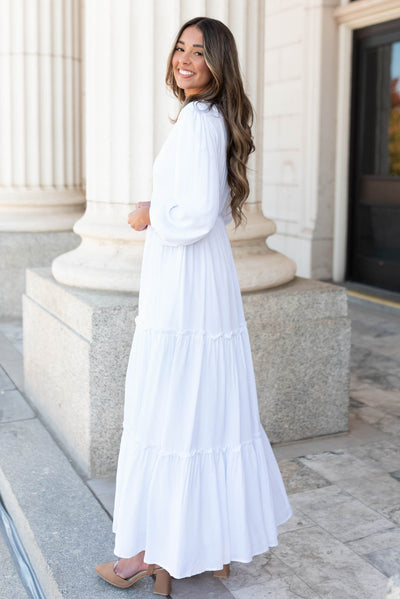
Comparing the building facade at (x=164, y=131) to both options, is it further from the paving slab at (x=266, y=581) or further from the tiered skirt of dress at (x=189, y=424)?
the paving slab at (x=266, y=581)

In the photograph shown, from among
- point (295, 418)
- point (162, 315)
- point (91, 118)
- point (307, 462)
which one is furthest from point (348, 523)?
point (91, 118)

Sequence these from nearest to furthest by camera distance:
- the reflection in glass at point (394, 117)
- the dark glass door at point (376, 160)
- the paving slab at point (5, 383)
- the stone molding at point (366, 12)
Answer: the paving slab at point (5, 383)
the stone molding at point (366, 12)
the reflection in glass at point (394, 117)
the dark glass door at point (376, 160)

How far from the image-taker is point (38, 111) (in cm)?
780

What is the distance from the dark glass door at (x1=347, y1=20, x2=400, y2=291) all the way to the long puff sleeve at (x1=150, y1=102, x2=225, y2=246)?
21.5ft

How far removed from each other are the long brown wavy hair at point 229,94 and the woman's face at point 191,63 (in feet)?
0.07

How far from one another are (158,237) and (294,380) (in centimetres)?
188

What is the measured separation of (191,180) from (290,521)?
1.68 metres

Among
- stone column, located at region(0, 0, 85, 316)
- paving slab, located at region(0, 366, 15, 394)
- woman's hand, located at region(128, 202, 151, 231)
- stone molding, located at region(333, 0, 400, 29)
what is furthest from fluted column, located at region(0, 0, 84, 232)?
woman's hand, located at region(128, 202, 151, 231)

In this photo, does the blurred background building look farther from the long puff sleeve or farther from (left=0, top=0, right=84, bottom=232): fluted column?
the long puff sleeve

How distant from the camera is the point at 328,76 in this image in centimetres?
906

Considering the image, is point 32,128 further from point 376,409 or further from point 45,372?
point 376,409

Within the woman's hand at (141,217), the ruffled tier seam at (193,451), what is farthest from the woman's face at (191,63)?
the ruffled tier seam at (193,451)

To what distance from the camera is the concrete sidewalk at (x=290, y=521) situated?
2.90 meters

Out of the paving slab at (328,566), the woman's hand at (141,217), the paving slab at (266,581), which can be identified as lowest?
the paving slab at (266,581)
